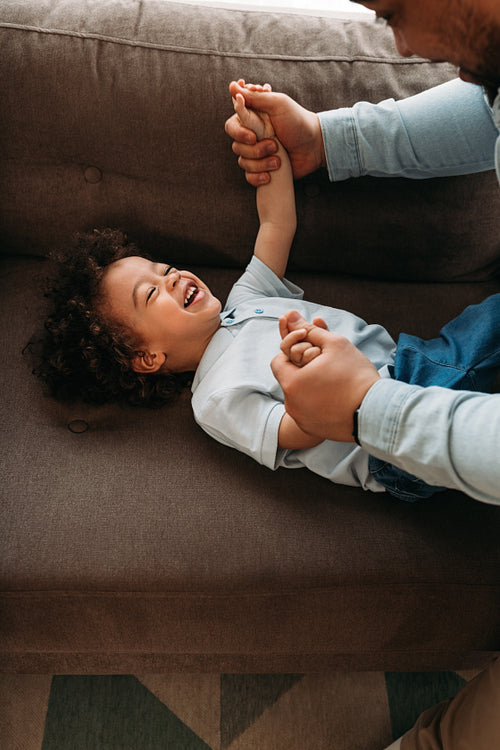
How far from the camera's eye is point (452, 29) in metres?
0.72

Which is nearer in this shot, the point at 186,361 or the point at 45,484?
the point at 45,484

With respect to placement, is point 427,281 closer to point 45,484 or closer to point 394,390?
point 394,390

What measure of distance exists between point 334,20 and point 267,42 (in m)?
0.20

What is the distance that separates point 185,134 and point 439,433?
845 mm

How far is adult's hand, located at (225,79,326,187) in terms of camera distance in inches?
46.1

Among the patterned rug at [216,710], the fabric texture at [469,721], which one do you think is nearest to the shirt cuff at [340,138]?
the fabric texture at [469,721]

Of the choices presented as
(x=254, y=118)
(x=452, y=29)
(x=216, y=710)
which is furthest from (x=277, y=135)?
(x=216, y=710)

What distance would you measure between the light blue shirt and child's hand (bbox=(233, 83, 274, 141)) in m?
0.26

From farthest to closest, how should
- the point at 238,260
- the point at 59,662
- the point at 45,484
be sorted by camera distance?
the point at 238,260 < the point at 59,662 < the point at 45,484

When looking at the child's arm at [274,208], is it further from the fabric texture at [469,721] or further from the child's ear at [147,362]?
the fabric texture at [469,721]

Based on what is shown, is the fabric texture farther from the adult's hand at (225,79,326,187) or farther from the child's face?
the adult's hand at (225,79,326,187)

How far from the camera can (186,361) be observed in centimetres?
129

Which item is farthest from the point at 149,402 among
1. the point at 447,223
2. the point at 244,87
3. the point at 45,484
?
the point at 447,223

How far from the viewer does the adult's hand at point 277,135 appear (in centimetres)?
117
